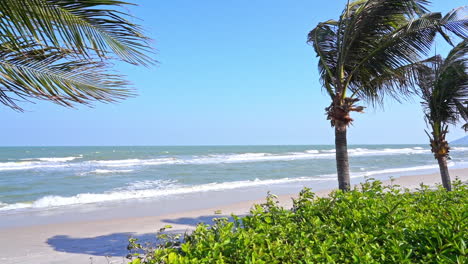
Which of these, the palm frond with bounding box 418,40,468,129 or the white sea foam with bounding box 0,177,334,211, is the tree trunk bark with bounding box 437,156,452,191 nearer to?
the palm frond with bounding box 418,40,468,129

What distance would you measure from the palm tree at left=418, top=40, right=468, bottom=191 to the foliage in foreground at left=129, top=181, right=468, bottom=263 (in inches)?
220

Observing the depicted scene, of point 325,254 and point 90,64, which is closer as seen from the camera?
point 325,254

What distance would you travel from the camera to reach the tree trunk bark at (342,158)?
20.5 ft

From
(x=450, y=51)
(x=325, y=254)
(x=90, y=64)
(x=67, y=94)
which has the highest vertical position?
(x=450, y=51)

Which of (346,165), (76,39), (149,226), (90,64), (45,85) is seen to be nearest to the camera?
(76,39)

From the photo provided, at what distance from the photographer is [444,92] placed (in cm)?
777

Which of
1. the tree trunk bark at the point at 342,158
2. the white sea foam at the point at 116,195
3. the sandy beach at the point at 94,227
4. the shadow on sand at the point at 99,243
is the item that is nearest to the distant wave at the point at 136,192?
the white sea foam at the point at 116,195

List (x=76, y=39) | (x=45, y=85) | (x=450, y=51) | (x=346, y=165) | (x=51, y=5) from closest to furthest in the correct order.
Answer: (x=51, y=5) → (x=76, y=39) → (x=45, y=85) → (x=346, y=165) → (x=450, y=51)

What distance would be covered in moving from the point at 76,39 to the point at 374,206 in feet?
9.23

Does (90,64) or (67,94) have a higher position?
(90,64)

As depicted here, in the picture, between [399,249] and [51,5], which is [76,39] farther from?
[399,249]

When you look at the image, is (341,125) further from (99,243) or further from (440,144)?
(99,243)

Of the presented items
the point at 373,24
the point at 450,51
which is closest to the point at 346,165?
the point at 373,24

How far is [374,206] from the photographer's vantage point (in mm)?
3021
